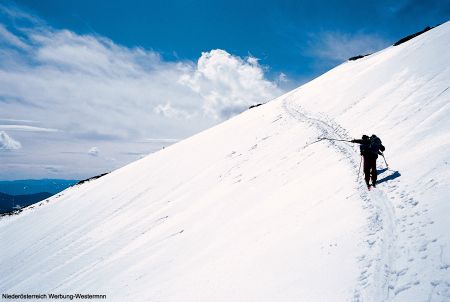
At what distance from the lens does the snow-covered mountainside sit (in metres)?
8.31

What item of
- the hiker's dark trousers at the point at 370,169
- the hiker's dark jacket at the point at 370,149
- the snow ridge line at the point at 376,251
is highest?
the hiker's dark jacket at the point at 370,149

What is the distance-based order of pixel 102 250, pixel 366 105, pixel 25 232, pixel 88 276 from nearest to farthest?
pixel 88 276, pixel 102 250, pixel 366 105, pixel 25 232

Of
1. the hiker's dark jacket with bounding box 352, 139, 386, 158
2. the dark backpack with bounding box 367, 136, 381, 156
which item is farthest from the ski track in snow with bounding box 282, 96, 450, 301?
the dark backpack with bounding box 367, 136, 381, 156

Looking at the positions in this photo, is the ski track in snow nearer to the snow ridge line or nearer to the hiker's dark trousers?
the snow ridge line

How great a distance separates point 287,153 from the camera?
25266 millimetres

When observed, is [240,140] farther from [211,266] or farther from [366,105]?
[211,266]

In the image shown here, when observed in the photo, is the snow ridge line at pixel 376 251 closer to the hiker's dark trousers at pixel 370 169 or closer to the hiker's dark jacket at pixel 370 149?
the hiker's dark trousers at pixel 370 169

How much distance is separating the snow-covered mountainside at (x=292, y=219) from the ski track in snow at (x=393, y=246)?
0.03 metres

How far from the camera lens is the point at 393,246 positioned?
8.32 metres

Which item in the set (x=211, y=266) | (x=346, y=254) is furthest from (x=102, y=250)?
(x=346, y=254)

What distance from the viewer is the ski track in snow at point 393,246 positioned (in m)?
Answer: 6.75

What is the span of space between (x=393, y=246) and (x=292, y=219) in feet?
17.2

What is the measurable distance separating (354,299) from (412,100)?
66.8 ft

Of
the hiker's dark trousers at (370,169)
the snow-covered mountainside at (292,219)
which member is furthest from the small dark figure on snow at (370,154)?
the snow-covered mountainside at (292,219)
